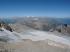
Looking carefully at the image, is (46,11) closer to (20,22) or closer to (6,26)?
(20,22)

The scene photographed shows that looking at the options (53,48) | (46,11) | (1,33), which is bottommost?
(53,48)

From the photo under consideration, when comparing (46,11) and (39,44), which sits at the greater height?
(46,11)

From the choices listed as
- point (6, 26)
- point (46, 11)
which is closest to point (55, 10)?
point (46, 11)

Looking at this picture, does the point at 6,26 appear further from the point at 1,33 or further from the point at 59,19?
the point at 59,19

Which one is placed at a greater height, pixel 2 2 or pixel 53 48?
pixel 2 2

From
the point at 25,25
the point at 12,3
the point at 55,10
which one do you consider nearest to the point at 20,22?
the point at 25,25
